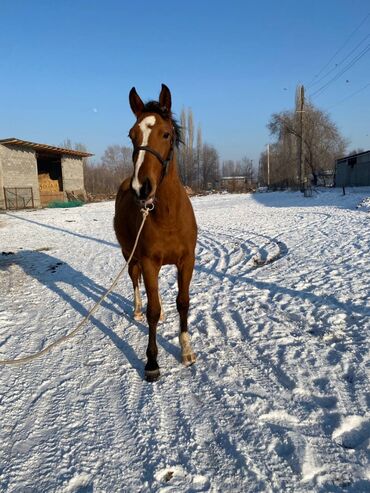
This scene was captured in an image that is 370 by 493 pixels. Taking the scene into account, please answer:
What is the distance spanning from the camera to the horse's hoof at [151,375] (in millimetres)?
3088

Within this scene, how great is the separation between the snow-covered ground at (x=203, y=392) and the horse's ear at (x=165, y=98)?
8.24 feet

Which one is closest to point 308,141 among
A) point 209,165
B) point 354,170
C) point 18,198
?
point 354,170

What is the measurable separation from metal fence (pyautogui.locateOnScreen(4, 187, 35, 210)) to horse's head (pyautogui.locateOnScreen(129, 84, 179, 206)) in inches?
1078

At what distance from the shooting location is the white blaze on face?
8.16 ft

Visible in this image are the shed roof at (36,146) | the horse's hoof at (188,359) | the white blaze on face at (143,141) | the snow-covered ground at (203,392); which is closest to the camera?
the snow-covered ground at (203,392)

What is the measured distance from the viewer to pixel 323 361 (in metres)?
3.17

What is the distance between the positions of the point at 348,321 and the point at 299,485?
246 centimetres

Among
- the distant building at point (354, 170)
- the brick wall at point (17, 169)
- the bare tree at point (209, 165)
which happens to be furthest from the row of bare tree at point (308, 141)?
the brick wall at point (17, 169)

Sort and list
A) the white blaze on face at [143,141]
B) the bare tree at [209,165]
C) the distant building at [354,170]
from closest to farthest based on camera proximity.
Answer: the white blaze on face at [143,141]
the distant building at [354,170]
the bare tree at [209,165]

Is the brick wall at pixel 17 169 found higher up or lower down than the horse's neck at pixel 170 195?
higher up

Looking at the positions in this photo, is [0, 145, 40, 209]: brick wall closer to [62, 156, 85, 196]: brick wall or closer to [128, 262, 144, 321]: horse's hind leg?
[62, 156, 85, 196]: brick wall

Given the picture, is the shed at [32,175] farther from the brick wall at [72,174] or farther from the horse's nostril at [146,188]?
the horse's nostril at [146,188]

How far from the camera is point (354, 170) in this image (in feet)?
112

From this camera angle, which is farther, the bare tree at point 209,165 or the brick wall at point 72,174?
the bare tree at point 209,165
